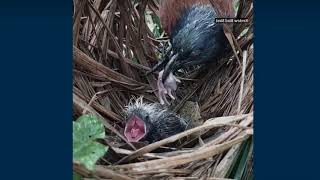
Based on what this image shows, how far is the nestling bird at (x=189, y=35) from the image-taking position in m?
2.25

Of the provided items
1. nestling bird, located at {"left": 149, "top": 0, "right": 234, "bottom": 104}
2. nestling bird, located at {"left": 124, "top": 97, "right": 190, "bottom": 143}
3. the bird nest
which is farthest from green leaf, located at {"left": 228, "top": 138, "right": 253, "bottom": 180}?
nestling bird, located at {"left": 149, "top": 0, "right": 234, "bottom": 104}

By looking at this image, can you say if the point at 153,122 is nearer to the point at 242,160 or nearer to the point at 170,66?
the point at 170,66

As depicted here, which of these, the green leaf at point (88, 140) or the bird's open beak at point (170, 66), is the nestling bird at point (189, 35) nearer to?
the bird's open beak at point (170, 66)

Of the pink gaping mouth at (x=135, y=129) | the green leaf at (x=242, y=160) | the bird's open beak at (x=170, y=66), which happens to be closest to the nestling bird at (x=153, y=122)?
the pink gaping mouth at (x=135, y=129)

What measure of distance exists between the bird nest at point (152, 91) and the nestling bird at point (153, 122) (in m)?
0.03

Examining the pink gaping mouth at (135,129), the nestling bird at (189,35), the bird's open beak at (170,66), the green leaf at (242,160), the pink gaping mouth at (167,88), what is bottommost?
the green leaf at (242,160)

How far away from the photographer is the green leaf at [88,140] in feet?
7.17

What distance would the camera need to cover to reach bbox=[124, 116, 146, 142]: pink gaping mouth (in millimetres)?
2250

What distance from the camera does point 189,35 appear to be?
7.37 feet

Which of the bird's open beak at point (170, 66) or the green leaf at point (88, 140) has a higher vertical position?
the bird's open beak at point (170, 66)

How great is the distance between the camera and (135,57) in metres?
2.30

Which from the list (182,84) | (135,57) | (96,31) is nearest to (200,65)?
(182,84)

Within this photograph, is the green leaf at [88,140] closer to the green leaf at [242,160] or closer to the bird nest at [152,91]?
the bird nest at [152,91]

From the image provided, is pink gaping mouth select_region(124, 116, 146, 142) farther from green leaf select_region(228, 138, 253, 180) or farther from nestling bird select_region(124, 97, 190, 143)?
green leaf select_region(228, 138, 253, 180)
